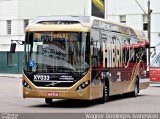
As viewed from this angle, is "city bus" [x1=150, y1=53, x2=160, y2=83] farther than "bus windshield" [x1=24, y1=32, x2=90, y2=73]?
Yes

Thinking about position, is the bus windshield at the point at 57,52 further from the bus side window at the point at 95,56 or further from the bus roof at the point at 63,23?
the bus side window at the point at 95,56

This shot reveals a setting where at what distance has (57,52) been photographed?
19.2m

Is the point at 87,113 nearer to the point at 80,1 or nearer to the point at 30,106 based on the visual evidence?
the point at 30,106

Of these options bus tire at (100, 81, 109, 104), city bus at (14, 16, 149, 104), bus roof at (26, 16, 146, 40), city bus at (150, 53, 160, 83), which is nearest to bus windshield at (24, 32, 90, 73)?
city bus at (14, 16, 149, 104)

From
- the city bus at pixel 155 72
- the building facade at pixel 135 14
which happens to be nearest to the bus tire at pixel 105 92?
the city bus at pixel 155 72

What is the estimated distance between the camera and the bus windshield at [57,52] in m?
19.1

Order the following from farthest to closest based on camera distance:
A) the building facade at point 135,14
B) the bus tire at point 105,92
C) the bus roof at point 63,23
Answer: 1. the building facade at point 135,14
2. the bus tire at point 105,92
3. the bus roof at point 63,23

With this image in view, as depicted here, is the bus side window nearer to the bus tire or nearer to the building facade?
the bus tire

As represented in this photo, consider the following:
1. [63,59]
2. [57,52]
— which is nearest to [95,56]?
[63,59]

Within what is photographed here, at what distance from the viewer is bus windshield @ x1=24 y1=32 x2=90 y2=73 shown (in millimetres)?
19094

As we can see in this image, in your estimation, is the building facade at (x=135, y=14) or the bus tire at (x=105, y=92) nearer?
the bus tire at (x=105, y=92)

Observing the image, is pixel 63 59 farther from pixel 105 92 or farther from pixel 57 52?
pixel 105 92

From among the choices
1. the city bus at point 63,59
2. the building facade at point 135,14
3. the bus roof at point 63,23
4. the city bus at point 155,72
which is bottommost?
the city bus at point 155,72

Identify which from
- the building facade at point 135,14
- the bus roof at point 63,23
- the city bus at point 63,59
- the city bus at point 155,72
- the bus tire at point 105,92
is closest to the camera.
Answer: the city bus at point 63,59
